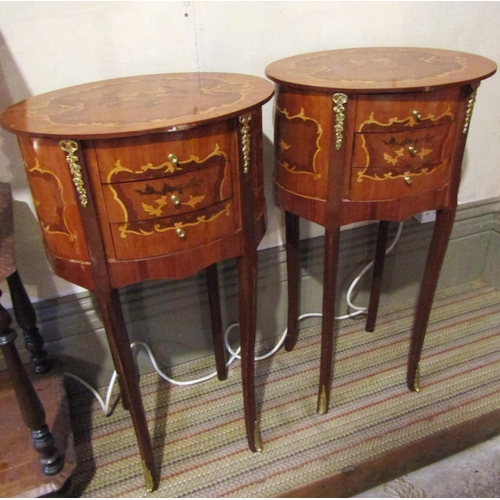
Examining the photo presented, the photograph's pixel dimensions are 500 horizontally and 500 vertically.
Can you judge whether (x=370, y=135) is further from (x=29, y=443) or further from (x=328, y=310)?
(x=29, y=443)

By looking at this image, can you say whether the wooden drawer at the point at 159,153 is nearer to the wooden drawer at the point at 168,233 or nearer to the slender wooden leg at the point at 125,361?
the wooden drawer at the point at 168,233

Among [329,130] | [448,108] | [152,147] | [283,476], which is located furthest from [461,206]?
[152,147]

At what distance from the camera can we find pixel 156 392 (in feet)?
3.93

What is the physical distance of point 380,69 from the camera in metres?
0.86

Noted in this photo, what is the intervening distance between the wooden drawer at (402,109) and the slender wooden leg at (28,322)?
74 cm

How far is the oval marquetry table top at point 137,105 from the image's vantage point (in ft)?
2.04

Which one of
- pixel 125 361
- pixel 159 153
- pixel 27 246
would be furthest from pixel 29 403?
pixel 159 153

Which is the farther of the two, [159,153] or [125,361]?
[125,361]

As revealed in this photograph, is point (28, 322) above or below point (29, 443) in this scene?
above

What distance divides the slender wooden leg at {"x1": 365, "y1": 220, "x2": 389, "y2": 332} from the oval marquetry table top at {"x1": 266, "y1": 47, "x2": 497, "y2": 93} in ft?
1.39

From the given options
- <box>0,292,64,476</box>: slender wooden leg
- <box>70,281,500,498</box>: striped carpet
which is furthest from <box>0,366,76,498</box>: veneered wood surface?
<box>70,281,500,498</box>: striped carpet

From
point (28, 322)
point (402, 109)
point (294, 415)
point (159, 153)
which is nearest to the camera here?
point (159, 153)

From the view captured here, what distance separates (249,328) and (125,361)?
0.77 ft

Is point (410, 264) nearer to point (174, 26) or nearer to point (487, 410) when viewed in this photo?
point (487, 410)
